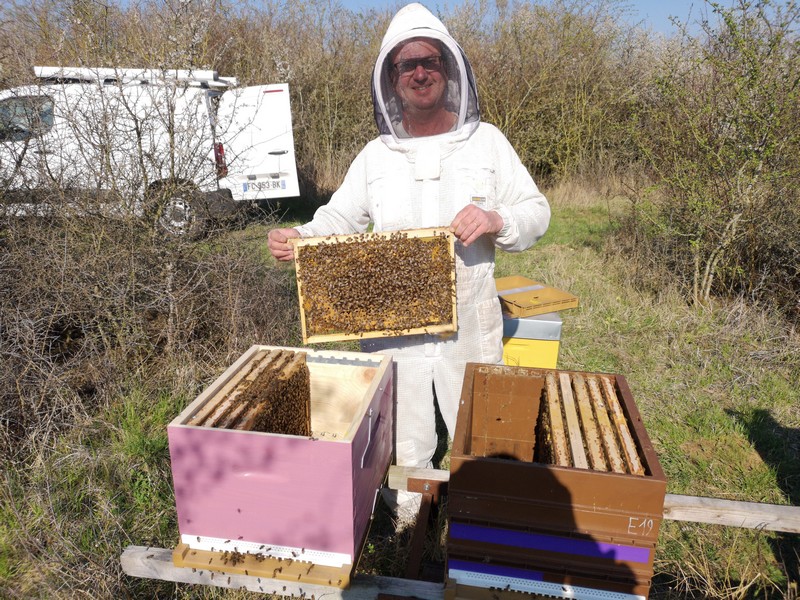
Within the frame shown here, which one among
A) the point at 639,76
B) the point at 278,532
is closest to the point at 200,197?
the point at 278,532

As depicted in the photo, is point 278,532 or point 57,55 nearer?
point 278,532

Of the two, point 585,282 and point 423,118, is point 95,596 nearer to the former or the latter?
point 423,118

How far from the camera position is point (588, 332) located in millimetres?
5484

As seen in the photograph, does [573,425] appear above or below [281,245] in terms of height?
below

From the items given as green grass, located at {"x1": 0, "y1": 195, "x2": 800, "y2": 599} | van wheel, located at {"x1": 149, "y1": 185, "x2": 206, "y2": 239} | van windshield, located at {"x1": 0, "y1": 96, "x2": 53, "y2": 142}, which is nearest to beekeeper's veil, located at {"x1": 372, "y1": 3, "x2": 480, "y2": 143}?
green grass, located at {"x1": 0, "y1": 195, "x2": 800, "y2": 599}

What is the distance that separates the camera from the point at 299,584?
171 cm

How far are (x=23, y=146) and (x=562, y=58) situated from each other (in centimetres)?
1114

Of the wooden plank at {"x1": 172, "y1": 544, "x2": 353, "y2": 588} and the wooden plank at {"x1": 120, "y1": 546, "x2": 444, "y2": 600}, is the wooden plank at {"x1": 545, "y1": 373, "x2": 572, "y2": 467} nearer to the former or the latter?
the wooden plank at {"x1": 120, "y1": 546, "x2": 444, "y2": 600}

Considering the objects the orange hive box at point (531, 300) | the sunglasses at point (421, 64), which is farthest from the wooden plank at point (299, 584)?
the sunglasses at point (421, 64)

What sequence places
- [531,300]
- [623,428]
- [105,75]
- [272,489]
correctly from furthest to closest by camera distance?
[105,75] → [531,300] → [623,428] → [272,489]

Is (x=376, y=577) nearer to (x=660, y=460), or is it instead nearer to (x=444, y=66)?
(x=444, y=66)

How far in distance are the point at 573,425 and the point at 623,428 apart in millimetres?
165

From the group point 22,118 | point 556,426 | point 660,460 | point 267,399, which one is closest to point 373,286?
point 267,399

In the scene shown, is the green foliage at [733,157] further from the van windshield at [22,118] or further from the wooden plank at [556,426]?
the van windshield at [22,118]
